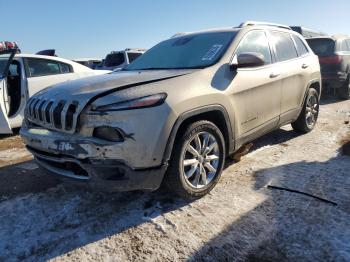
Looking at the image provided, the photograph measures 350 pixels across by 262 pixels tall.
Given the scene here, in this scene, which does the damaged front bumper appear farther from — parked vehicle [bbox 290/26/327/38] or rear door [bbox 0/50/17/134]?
parked vehicle [bbox 290/26/327/38]

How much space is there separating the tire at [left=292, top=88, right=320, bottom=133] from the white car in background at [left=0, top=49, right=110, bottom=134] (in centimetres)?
446

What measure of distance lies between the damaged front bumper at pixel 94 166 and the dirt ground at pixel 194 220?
0.41 metres

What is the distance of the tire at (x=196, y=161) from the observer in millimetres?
3062

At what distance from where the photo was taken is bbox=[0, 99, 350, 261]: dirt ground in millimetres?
2580

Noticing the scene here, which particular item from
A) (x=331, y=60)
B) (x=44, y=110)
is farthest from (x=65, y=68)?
(x=331, y=60)

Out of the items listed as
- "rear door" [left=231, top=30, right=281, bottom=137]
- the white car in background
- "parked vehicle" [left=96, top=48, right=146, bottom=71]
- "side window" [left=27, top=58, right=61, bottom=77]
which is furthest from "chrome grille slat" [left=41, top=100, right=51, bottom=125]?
"parked vehicle" [left=96, top=48, right=146, bottom=71]

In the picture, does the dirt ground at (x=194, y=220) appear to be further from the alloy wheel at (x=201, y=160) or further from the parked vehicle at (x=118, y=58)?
the parked vehicle at (x=118, y=58)

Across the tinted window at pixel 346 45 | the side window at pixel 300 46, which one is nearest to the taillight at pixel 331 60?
the tinted window at pixel 346 45

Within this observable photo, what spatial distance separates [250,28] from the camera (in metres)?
4.21

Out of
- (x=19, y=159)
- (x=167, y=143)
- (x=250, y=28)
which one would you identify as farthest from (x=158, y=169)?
(x=19, y=159)

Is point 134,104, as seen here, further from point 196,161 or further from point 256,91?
point 256,91

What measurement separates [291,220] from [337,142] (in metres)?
2.69

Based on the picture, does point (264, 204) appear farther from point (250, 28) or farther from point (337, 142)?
point (337, 142)

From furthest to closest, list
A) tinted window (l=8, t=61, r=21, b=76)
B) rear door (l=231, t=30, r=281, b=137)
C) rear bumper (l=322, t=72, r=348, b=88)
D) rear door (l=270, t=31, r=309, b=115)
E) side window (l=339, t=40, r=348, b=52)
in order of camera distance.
→ 1. side window (l=339, t=40, r=348, b=52)
2. rear bumper (l=322, t=72, r=348, b=88)
3. tinted window (l=8, t=61, r=21, b=76)
4. rear door (l=270, t=31, r=309, b=115)
5. rear door (l=231, t=30, r=281, b=137)
